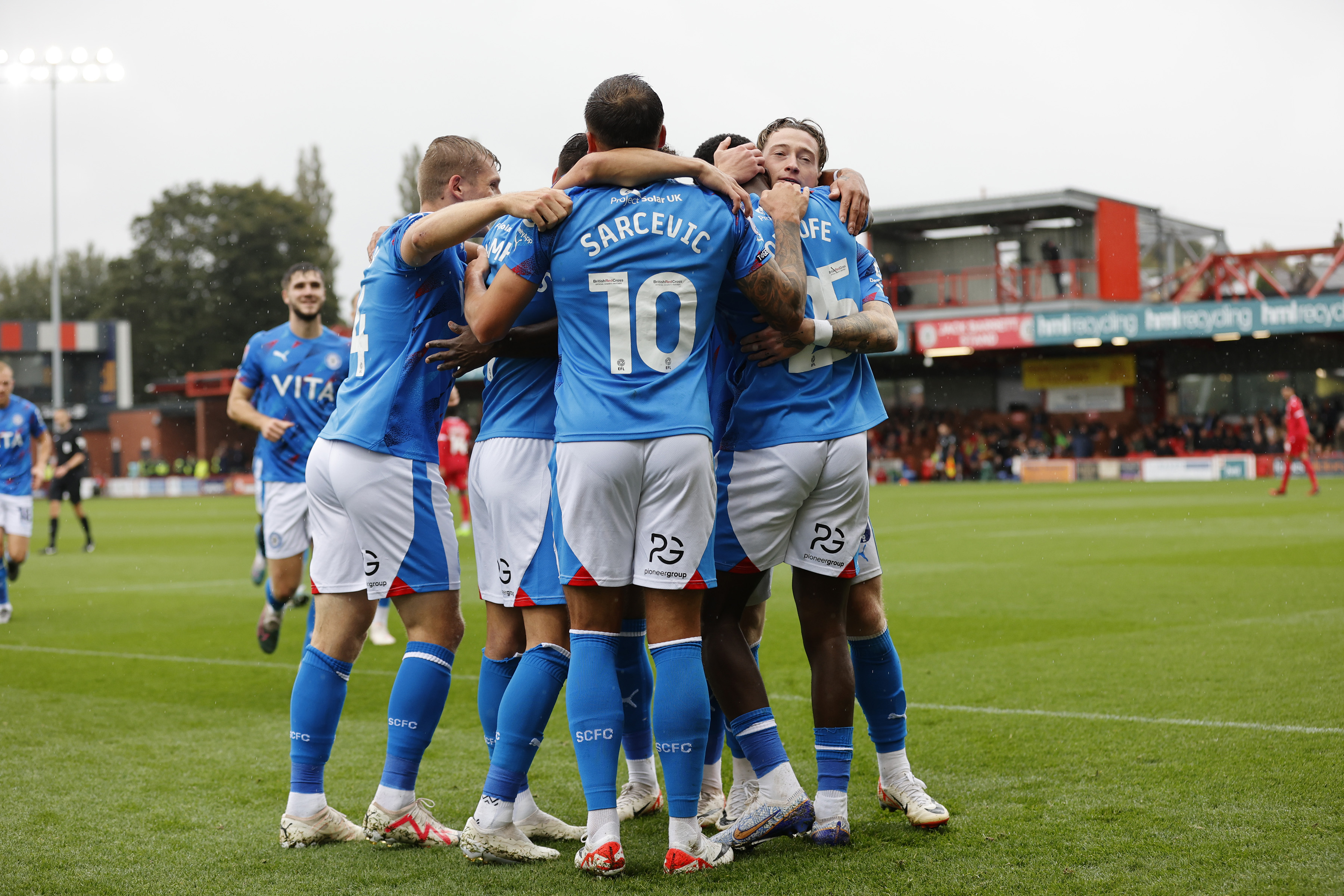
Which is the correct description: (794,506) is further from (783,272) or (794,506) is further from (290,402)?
(290,402)

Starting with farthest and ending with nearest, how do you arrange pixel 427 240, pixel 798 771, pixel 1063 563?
pixel 1063 563 < pixel 798 771 < pixel 427 240

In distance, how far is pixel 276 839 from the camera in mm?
4055

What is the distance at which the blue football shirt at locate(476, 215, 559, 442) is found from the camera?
3922 millimetres

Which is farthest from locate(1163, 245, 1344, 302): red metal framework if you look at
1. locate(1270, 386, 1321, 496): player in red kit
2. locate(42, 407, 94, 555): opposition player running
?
locate(42, 407, 94, 555): opposition player running

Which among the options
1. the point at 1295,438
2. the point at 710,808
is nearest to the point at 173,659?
the point at 710,808

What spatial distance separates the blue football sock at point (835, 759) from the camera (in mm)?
3904

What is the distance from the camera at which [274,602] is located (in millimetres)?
7918

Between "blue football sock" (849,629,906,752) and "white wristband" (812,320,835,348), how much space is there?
107cm

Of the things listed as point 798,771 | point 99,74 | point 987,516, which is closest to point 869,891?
point 798,771

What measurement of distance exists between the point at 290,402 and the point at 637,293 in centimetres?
458

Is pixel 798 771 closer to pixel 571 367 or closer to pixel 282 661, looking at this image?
pixel 571 367

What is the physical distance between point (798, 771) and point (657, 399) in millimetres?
1995

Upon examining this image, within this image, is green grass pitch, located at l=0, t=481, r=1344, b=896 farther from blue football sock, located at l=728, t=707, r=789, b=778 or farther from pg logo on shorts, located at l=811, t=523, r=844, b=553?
pg logo on shorts, located at l=811, t=523, r=844, b=553

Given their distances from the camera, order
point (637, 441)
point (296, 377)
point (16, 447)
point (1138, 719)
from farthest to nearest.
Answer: point (16, 447), point (296, 377), point (1138, 719), point (637, 441)
